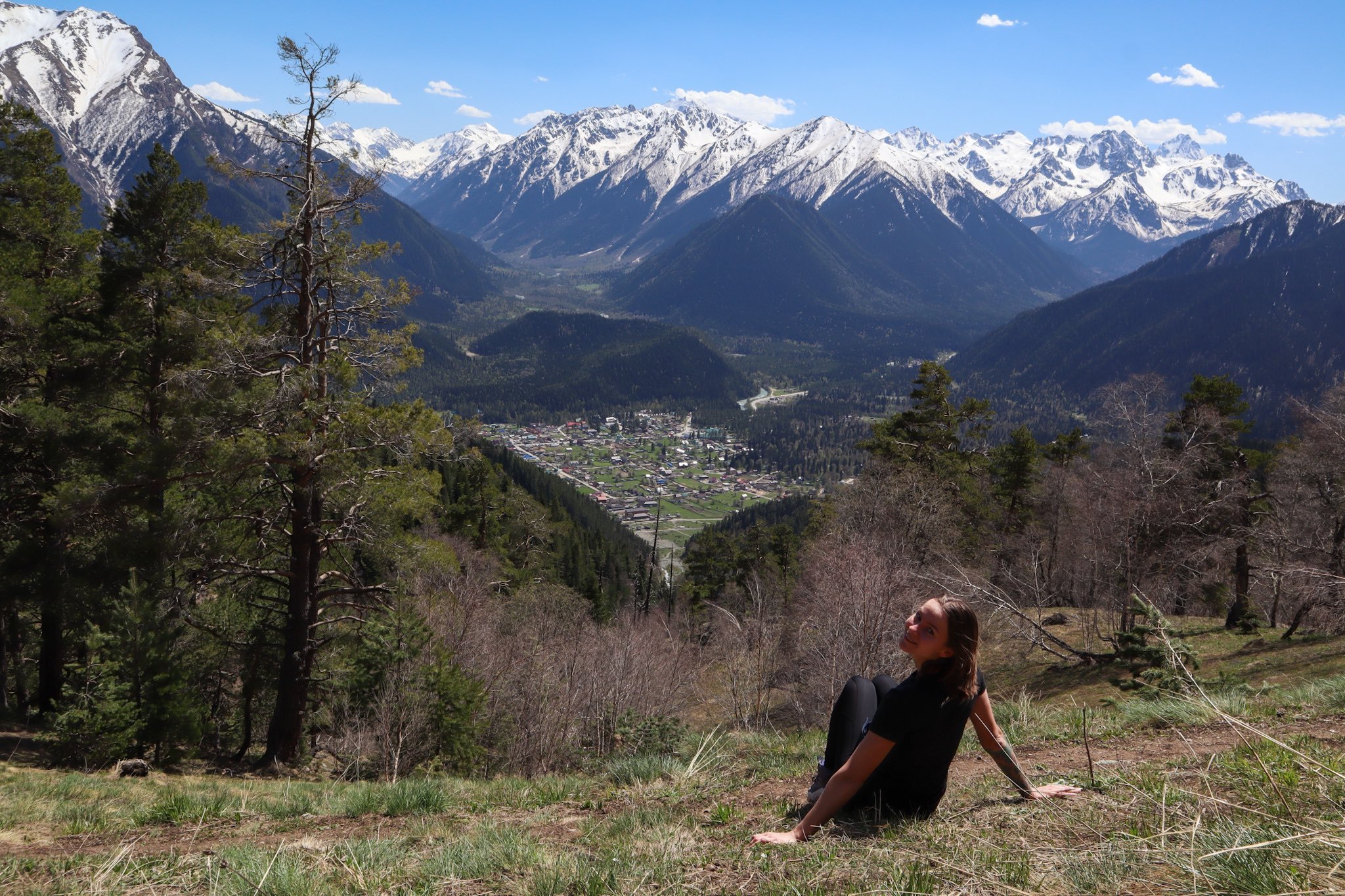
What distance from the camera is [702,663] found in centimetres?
2462

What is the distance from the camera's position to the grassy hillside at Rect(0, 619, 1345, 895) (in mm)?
2594

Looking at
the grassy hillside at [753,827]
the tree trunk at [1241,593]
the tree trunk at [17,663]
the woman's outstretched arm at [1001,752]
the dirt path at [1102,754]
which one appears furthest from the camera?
the tree trunk at [1241,593]

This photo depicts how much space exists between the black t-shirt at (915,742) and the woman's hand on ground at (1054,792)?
563 mm

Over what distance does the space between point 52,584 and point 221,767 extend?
200 inches

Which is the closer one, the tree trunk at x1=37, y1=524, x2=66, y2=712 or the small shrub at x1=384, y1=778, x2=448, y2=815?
the small shrub at x1=384, y1=778, x2=448, y2=815

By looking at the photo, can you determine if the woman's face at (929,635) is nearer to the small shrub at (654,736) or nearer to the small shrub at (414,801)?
the small shrub at (414,801)

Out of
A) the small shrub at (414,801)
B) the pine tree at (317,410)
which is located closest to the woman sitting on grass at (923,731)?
the small shrub at (414,801)

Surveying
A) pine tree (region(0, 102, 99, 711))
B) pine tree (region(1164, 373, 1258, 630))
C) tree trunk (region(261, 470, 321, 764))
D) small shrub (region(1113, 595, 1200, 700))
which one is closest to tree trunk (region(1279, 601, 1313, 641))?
pine tree (region(1164, 373, 1258, 630))

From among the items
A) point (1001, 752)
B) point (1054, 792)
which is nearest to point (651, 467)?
point (1054, 792)

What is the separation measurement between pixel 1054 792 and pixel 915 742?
40.2 inches

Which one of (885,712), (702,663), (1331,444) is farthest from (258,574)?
(1331,444)

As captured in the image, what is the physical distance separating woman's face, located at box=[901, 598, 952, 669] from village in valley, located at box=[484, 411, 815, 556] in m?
79.2

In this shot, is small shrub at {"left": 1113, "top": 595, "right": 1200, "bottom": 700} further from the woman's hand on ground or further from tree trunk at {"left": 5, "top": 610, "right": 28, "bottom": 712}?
tree trunk at {"left": 5, "top": 610, "right": 28, "bottom": 712}

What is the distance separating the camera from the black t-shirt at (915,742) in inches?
130
